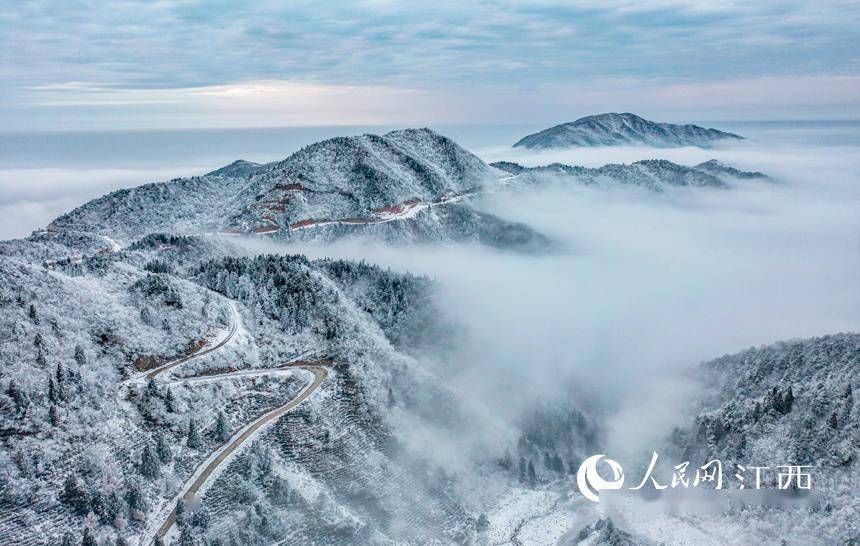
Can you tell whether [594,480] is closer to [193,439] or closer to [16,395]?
[193,439]

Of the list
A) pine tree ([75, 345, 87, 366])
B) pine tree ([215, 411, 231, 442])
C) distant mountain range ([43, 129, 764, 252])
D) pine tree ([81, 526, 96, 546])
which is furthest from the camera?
distant mountain range ([43, 129, 764, 252])

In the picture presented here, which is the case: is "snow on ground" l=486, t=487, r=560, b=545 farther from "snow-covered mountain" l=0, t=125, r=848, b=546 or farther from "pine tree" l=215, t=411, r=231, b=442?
"pine tree" l=215, t=411, r=231, b=442

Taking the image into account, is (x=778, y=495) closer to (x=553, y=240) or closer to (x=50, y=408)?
(x=50, y=408)

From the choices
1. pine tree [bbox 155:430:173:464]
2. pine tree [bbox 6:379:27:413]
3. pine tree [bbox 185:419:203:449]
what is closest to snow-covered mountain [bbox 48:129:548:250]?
pine tree [bbox 185:419:203:449]

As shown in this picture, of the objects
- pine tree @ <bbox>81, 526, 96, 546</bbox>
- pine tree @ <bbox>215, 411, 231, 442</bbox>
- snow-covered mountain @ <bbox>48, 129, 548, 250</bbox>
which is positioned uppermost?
snow-covered mountain @ <bbox>48, 129, 548, 250</bbox>

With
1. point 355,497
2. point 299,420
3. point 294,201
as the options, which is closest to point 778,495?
point 355,497

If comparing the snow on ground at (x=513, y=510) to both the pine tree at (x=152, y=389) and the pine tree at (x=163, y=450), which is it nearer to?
the pine tree at (x=163, y=450)

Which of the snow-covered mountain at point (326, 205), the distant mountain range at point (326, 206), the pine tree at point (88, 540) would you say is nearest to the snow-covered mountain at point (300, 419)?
the pine tree at point (88, 540)

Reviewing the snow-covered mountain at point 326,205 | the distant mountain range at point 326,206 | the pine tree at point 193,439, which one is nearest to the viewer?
the pine tree at point 193,439
